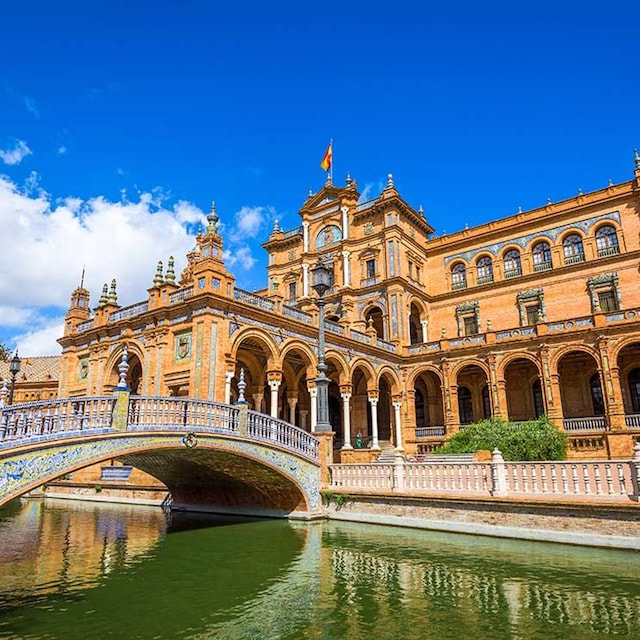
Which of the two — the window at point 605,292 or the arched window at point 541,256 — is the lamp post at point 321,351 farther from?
the arched window at point 541,256

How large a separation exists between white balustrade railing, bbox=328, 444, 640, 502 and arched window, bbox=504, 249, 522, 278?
21798 millimetres

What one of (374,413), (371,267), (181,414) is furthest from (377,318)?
(181,414)

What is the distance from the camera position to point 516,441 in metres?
19.1

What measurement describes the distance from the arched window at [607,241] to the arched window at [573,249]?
99 centimetres

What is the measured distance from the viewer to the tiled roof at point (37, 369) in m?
47.4

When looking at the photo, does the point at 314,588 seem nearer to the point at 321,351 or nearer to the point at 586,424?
the point at 321,351

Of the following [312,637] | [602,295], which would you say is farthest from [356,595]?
[602,295]

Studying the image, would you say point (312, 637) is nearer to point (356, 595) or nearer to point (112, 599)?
point (356, 595)

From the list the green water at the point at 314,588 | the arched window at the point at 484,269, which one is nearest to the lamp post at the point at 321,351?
the green water at the point at 314,588

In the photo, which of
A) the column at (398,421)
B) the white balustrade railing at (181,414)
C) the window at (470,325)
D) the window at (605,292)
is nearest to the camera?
the white balustrade railing at (181,414)

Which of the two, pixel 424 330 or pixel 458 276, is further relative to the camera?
pixel 458 276

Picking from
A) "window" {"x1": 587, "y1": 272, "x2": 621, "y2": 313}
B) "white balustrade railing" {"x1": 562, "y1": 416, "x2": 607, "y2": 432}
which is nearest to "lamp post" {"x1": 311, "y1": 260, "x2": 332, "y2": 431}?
"white balustrade railing" {"x1": 562, "y1": 416, "x2": 607, "y2": 432}

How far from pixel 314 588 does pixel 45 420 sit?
5.70m

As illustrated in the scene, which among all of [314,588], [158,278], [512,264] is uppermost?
[512,264]
